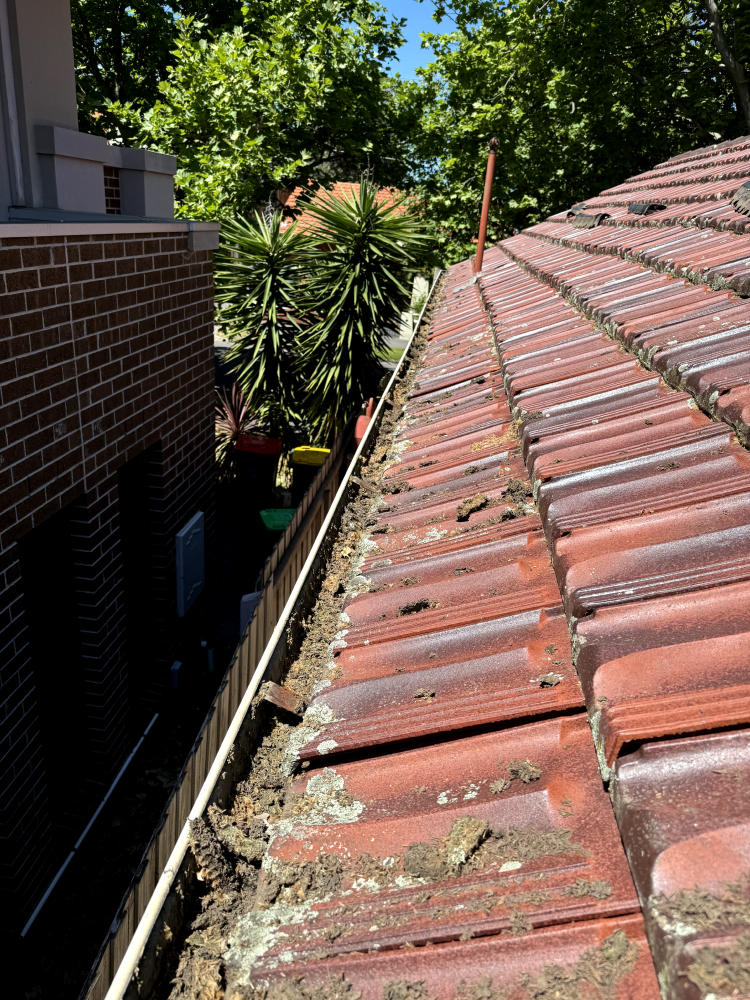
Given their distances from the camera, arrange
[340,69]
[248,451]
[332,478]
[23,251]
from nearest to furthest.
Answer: [332,478]
[23,251]
[248,451]
[340,69]

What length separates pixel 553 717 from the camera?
1.33 metres

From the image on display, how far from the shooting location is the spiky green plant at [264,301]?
34.0ft

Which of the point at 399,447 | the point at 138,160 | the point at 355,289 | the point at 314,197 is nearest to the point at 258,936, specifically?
the point at 399,447

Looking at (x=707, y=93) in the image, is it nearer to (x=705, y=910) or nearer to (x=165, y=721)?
(x=165, y=721)

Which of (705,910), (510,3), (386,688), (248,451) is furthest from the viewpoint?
(510,3)

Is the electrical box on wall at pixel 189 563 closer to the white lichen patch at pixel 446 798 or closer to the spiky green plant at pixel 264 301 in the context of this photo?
the white lichen patch at pixel 446 798

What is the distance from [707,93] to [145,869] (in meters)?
19.5

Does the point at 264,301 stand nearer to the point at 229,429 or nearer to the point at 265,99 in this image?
the point at 229,429

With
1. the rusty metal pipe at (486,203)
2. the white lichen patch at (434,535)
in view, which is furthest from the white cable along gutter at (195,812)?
the rusty metal pipe at (486,203)

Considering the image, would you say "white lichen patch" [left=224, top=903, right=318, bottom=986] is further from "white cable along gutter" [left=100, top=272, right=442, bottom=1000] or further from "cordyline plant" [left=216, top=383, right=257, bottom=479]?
"cordyline plant" [left=216, top=383, right=257, bottom=479]

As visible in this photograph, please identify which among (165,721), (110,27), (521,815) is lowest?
(165,721)

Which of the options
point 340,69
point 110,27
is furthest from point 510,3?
point 110,27

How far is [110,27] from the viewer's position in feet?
60.2

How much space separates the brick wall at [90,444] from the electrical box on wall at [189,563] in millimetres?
82
